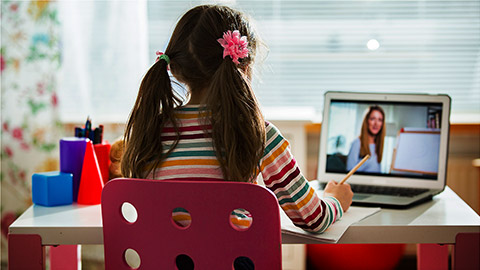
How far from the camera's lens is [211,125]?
109 centimetres

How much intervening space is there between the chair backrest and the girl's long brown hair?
0.44ft

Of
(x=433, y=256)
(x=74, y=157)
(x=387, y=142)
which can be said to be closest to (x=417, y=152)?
(x=387, y=142)

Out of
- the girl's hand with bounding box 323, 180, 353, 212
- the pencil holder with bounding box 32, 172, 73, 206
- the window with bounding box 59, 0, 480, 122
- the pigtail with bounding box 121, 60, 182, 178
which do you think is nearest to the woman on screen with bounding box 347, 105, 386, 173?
the girl's hand with bounding box 323, 180, 353, 212

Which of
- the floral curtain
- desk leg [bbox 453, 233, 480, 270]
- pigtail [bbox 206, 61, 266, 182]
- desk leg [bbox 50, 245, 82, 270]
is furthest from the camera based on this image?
the floral curtain

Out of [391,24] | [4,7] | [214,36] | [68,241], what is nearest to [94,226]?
[68,241]

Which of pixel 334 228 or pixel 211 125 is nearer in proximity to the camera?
pixel 211 125

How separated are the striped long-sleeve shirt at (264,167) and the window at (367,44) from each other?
1518 mm

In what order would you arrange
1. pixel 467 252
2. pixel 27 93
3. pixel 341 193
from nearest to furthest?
pixel 467 252 < pixel 341 193 < pixel 27 93

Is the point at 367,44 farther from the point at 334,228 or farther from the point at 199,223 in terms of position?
the point at 199,223

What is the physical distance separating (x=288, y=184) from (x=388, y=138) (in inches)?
21.2

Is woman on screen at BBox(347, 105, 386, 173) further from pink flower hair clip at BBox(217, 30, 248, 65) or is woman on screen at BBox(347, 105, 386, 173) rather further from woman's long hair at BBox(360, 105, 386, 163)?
pink flower hair clip at BBox(217, 30, 248, 65)

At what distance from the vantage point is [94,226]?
120 cm

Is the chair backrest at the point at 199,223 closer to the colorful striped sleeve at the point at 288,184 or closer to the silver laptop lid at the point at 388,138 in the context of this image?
the colorful striped sleeve at the point at 288,184

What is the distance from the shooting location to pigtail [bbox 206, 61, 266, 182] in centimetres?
106
